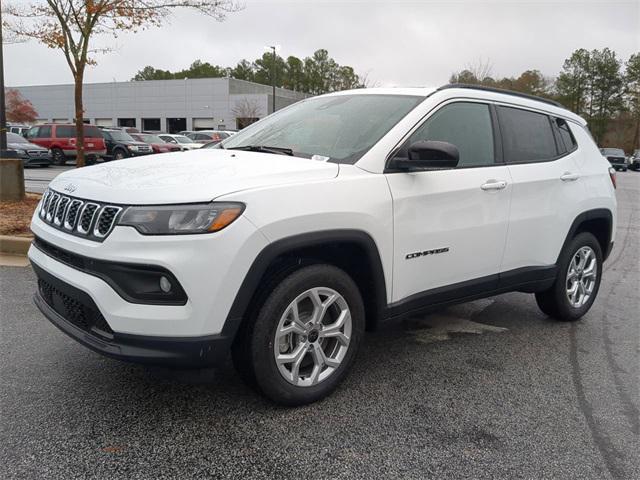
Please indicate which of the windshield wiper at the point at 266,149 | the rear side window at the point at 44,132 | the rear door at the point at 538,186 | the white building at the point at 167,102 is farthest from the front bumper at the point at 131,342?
the white building at the point at 167,102

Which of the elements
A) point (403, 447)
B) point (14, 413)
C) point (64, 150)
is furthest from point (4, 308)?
point (64, 150)

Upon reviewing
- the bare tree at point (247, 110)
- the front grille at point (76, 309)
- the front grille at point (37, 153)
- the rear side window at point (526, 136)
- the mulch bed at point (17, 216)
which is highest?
the bare tree at point (247, 110)

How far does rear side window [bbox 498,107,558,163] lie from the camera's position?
13.7 feet

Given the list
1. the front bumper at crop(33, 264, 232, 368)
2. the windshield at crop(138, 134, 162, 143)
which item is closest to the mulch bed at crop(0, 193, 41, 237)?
the front bumper at crop(33, 264, 232, 368)

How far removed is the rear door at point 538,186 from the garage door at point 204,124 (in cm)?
6048

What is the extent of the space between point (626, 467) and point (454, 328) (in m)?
2.01

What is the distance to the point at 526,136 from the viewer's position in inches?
172

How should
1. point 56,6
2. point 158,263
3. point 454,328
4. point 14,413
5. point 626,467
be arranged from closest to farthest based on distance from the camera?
point 158,263
point 626,467
point 14,413
point 454,328
point 56,6

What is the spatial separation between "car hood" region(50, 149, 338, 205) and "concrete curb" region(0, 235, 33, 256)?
376 cm

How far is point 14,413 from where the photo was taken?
295 cm

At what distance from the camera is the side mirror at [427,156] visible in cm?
319

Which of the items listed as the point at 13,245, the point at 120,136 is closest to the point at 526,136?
the point at 13,245

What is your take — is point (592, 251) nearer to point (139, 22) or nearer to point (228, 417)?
point (228, 417)

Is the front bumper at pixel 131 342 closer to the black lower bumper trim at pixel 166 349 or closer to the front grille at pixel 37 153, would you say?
the black lower bumper trim at pixel 166 349
